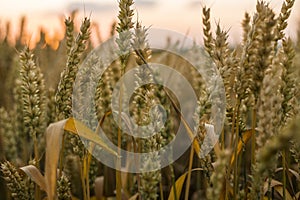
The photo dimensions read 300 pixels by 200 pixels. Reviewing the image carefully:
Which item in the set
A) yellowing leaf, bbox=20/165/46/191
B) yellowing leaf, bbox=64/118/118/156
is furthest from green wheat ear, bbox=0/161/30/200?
yellowing leaf, bbox=64/118/118/156


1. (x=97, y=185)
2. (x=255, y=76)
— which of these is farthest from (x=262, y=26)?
(x=97, y=185)

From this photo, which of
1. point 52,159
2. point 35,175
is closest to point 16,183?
point 35,175

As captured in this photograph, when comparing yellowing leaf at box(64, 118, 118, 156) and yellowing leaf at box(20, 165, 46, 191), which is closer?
yellowing leaf at box(64, 118, 118, 156)

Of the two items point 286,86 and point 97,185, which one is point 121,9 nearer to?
point 286,86

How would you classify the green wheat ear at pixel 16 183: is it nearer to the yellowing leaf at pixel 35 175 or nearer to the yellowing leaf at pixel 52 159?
the yellowing leaf at pixel 35 175

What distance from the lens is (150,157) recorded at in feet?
3.83

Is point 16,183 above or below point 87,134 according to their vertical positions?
below

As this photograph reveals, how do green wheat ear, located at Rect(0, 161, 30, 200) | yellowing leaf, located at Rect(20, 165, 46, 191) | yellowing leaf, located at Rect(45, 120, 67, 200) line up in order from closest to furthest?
1. yellowing leaf, located at Rect(45, 120, 67, 200)
2. yellowing leaf, located at Rect(20, 165, 46, 191)
3. green wheat ear, located at Rect(0, 161, 30, 200)

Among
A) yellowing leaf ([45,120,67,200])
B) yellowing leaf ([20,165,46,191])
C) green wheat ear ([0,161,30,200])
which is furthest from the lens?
green wheat ear ([0,161,30,200])

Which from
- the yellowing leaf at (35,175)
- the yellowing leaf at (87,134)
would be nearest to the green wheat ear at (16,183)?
the yellowing leaf at (35,175)

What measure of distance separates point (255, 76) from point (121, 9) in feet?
1.22

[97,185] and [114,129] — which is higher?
[114,129]

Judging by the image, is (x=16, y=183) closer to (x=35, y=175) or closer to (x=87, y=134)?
(x=35, y=175)

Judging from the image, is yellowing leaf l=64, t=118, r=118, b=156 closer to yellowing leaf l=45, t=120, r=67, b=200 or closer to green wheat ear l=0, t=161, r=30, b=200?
yellowing leaf l=45, t=120, r=67, b=200
